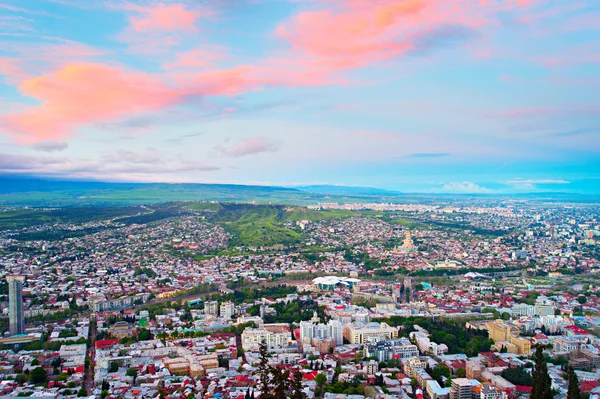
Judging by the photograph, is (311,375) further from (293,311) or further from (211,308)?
(211,308)

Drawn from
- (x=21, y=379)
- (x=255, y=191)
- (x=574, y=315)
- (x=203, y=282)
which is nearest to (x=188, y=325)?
(x=21, y=379)

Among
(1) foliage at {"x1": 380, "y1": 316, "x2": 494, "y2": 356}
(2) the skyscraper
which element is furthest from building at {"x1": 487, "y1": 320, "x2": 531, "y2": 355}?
(2) the skyscraper

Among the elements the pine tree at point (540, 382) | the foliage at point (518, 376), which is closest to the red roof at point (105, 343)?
the foliage at point (518, 376)

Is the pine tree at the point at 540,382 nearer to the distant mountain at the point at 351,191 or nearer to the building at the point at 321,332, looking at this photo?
the building at the point at 321,332

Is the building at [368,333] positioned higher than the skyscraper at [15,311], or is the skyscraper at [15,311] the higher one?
the skyscraper at [15,311]

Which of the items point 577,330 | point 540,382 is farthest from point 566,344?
point 540,382

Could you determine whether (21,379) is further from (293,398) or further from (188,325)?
(293,398)
